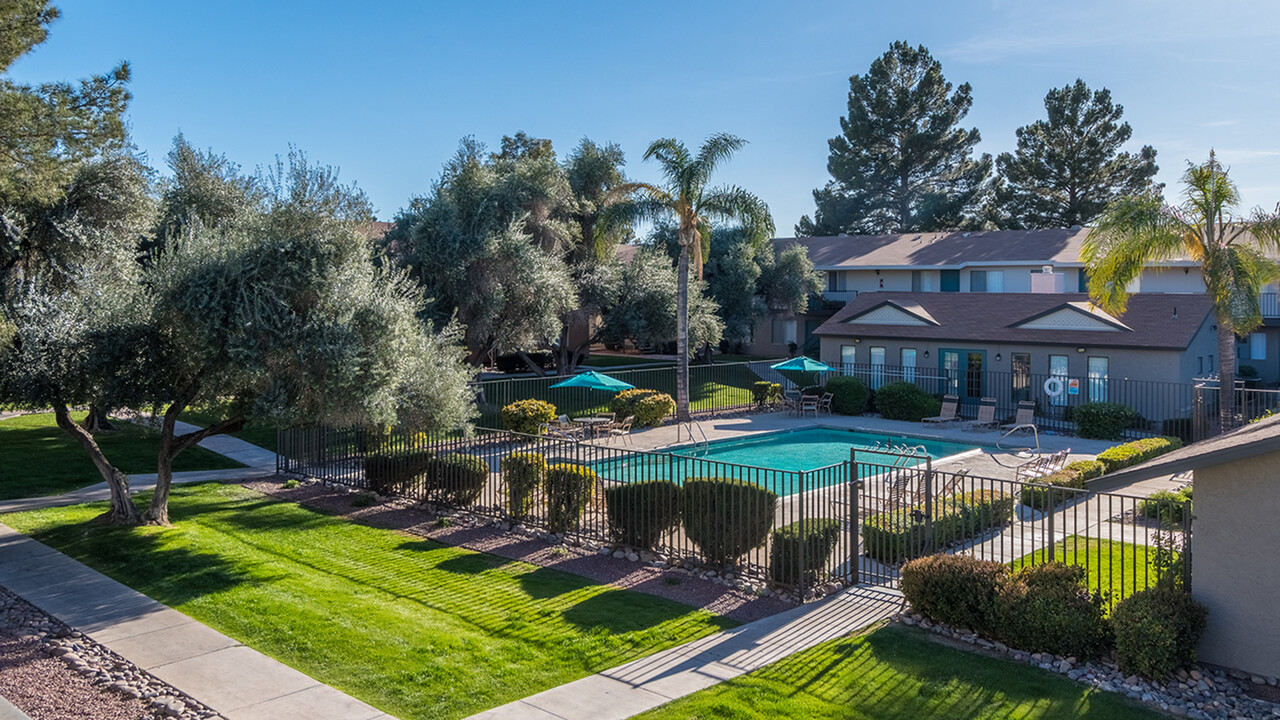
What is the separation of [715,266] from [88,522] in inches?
1207

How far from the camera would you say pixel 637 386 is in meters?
30.2

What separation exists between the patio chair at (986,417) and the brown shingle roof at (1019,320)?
9.63 feet

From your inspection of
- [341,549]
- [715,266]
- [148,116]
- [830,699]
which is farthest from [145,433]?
[715,266]

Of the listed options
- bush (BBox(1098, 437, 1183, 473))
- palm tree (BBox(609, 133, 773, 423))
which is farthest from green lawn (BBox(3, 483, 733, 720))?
palm tree (BBox(609, 133, 773, 423))

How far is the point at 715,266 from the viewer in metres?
41.5

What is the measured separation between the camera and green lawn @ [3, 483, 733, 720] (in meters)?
8.38

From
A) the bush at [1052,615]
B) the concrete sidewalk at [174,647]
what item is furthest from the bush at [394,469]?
the bush at [1052,615]

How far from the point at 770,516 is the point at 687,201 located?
1726 centimetres

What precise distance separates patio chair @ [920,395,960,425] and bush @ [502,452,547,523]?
52.7ft

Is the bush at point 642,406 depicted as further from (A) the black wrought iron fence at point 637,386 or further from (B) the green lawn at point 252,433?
(B) the green lawn at point 252,433

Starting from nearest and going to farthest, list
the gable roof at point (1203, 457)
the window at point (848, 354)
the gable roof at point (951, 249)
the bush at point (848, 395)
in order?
the gable roof at point (1203, 457) < the bush at point (848, 395) < the window at point (848, 354) < the gable roof at point (951, 249)

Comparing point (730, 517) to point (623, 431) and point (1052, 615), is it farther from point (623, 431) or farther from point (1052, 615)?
point (623, 431)

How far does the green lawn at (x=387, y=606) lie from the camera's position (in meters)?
8.38

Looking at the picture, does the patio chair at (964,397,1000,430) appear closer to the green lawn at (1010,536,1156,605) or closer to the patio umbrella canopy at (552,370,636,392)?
the patio umbrella canopy at (552,370,636,392)
